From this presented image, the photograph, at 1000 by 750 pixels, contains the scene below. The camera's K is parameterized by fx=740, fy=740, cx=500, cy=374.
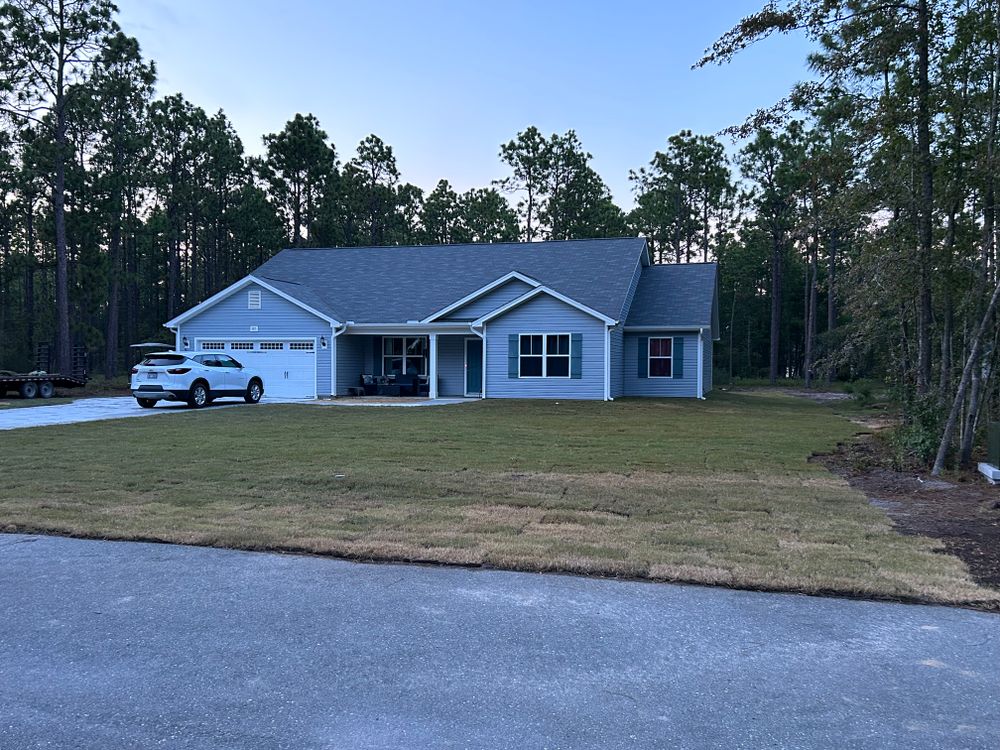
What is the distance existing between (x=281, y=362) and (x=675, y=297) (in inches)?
533

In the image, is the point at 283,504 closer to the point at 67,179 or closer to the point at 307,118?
the point at 67,179

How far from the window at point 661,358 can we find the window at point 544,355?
3553 millimetres

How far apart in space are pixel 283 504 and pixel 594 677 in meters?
4.58

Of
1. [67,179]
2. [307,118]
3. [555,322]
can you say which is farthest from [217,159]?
[555,322]

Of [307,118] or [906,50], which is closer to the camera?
[906,50]

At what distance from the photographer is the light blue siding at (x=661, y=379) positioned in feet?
78.4

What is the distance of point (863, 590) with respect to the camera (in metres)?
4.66

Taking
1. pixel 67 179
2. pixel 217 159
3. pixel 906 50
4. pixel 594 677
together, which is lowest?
pixel 594 677

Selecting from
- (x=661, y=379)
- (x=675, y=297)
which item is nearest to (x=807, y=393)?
(x=675, y=297)

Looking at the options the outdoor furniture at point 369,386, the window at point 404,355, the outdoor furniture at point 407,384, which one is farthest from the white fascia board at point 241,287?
the outdoor furniture at point 407,384

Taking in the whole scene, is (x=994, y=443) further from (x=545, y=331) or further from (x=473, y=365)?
(x=473, y=365)

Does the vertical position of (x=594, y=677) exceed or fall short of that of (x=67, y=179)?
it falls short

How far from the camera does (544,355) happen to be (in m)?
22.5

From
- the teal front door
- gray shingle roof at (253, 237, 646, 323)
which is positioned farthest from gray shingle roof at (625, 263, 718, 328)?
the teal front door
